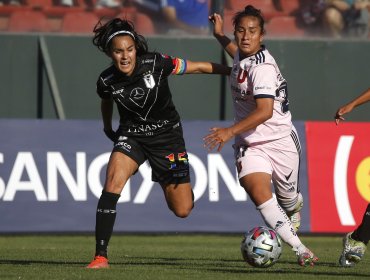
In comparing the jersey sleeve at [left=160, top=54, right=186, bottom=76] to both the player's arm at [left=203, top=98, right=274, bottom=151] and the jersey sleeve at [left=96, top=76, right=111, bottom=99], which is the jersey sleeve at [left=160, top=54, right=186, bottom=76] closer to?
the jersey sleeve at [left=96, top=76, right=111, bottom=99]

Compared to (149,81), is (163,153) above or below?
below

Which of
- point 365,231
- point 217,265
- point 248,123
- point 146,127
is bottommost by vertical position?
point 217,265

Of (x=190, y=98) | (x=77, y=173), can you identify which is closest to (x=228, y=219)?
(x=77, y=173)

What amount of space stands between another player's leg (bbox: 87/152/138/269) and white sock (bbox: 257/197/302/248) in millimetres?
1288

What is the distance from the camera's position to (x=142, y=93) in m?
9.72

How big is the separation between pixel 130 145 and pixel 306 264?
1.98m

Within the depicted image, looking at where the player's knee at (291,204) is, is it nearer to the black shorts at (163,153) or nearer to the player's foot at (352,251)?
the player's foot at (352,251)

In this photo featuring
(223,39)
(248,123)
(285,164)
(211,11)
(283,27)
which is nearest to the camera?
(248,123)

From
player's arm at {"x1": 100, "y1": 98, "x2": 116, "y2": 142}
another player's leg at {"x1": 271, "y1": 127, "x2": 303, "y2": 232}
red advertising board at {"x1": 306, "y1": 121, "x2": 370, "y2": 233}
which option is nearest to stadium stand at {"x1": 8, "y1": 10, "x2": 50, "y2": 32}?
red advertising board at {"x1": 306, "y1": 121, "x2": 370, "y2": 233}

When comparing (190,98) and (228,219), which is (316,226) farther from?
(190,98)

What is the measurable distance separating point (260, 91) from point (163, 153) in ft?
4.70

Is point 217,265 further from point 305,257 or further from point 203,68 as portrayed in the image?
point 203,68

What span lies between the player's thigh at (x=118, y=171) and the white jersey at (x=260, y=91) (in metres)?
1.03

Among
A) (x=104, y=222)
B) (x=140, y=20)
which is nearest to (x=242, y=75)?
(x=104, y=222)
